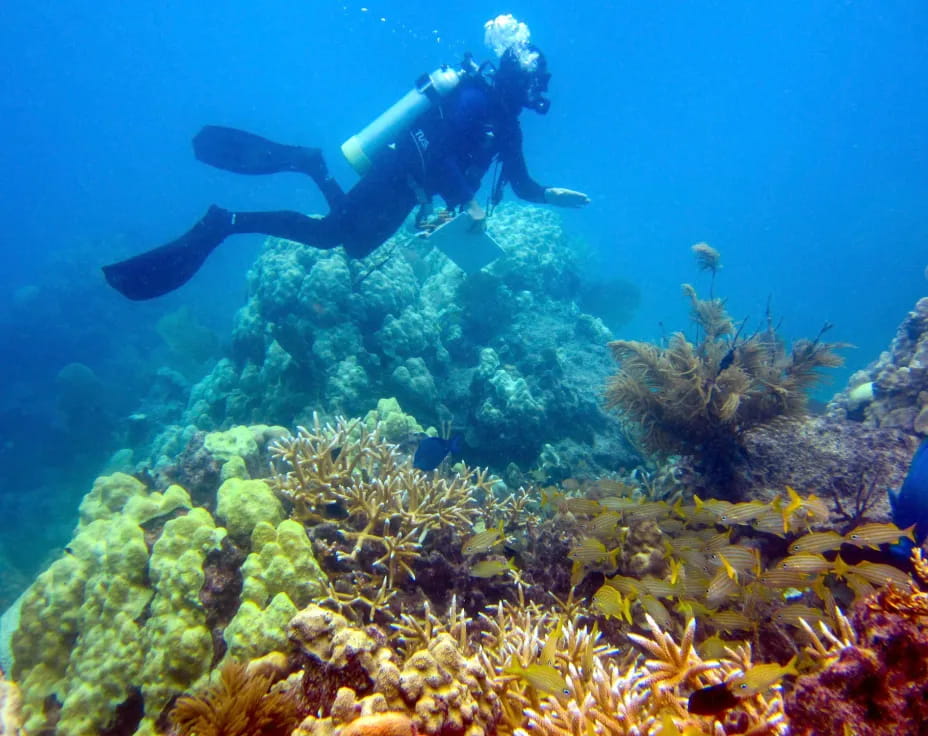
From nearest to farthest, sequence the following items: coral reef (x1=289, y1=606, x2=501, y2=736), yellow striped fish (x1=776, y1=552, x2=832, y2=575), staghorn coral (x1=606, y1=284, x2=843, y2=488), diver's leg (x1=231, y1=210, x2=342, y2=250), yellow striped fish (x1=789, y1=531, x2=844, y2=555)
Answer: coral reef (x1=289, y1=606, x2=501, y2=736) < yellow striped fish (x1=776, y1=552, x2=832, y2=575) < yellow striped fish (x1=789, y1=531, x2=844, y2=555) < staghorn coral (x1=606, y1=284, x2=843, y2=488) < diver's leg (x1=231, y1=210, x2=342, y2=250)

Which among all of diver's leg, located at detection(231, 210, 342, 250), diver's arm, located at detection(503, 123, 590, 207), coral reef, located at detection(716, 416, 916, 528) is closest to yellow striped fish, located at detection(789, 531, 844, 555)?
coral reef, located at detection(716, 416, 916, 528)

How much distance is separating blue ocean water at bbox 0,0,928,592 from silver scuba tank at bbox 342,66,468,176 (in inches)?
731

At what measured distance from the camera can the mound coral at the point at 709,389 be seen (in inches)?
212

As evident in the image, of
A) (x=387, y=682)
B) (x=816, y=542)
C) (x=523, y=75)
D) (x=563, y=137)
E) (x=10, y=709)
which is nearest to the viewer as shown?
(x=387, y=682)

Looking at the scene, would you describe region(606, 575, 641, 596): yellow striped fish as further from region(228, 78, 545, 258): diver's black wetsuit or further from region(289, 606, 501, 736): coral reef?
region(228, 78, 545, 258): diver's black wetsuit

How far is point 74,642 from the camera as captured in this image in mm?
3797

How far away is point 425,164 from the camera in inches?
265

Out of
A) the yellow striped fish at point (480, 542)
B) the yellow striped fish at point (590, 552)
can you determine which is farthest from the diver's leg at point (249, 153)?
the yellow striped fish at point (590, 552)

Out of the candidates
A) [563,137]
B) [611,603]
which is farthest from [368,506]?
[563,137]

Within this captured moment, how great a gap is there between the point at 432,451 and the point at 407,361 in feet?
11.6

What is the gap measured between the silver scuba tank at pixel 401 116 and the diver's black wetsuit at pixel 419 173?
0.43 ft

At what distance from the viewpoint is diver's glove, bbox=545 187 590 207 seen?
7.06 metres

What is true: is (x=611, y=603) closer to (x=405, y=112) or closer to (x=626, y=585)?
(x=626, y=585)

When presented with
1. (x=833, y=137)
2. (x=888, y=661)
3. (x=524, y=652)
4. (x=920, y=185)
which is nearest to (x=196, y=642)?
(x=524, y=652)
